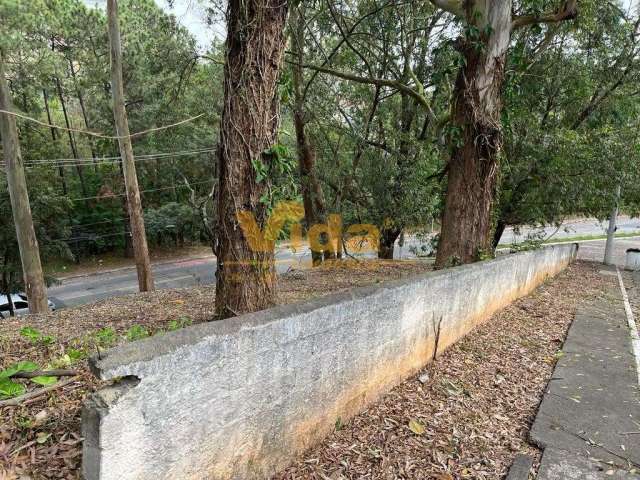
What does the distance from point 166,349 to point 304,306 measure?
892 mm

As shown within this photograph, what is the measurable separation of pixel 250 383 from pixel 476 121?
16.2 ft

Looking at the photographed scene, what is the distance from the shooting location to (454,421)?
9.45ft

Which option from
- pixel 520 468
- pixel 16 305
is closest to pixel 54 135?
pixel 16 305

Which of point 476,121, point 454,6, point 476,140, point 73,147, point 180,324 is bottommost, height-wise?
point 180,324

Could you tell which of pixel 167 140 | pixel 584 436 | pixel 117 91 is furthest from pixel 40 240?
pixel 584 436

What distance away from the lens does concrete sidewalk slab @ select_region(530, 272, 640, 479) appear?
102 inches

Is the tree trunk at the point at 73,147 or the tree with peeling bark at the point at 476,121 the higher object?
the tree trunk at the point at 73,147

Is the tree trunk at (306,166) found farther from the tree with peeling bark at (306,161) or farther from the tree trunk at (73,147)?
the tree trunk at (73,147)

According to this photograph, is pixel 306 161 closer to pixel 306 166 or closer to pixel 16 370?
pixel 306 166

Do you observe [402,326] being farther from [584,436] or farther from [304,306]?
[584,436]

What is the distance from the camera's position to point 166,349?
165 cm

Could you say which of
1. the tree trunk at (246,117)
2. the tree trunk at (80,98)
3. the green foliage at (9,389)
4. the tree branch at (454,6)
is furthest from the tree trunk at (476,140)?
the tree trunk at (80,98)

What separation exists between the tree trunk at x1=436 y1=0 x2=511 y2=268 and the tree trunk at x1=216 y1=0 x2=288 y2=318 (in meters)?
3.27

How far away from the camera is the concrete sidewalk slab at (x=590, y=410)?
102 inches
